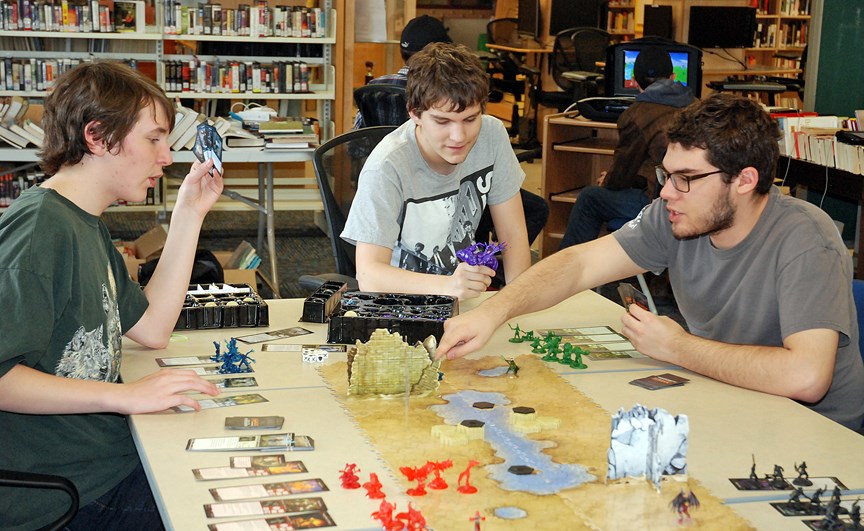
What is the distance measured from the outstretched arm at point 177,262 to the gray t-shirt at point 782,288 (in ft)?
3.73

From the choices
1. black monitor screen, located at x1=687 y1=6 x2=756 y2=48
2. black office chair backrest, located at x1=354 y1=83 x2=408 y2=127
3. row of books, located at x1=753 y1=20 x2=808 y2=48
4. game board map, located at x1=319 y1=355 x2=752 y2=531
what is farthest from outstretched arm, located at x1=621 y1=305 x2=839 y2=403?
row of books, located at x1=753 y1=20 x2=808 y2=48

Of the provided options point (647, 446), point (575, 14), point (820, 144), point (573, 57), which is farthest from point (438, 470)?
point (575, 14)

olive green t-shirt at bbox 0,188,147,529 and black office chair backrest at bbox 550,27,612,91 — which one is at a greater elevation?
black office chair backrest at bbox 550,27,612,91

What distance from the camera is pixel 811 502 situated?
1539mm

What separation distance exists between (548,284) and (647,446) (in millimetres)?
961

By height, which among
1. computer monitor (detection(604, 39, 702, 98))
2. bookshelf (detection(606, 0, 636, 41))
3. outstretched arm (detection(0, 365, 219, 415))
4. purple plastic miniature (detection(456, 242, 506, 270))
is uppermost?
bookshelf (detection(606, 0, 636, 41))

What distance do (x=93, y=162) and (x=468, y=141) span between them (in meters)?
1.06

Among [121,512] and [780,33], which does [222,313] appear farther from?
[780,33]

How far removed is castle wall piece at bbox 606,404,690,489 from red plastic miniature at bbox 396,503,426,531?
0.35 metres

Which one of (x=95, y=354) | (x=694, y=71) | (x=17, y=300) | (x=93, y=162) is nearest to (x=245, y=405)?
(x=95, y=354)

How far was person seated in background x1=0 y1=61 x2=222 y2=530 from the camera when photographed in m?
1.79

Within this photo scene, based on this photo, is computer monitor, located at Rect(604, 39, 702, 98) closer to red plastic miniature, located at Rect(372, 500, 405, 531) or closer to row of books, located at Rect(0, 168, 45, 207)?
row of books, located at Rect(0, 168, 45, 207)

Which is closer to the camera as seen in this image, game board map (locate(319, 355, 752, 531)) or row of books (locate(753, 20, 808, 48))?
game board map (locate(319, 355, 752, 531))

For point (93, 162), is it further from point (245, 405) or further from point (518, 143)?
point (518, 143)
